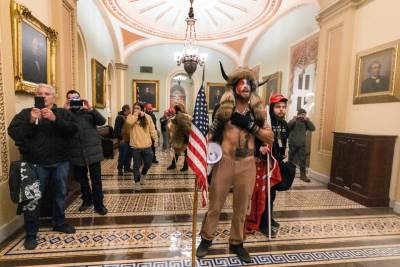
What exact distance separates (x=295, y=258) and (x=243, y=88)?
1840 millimetres

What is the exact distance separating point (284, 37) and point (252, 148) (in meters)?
7.38

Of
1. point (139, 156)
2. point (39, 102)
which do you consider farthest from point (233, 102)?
point (139, 156)

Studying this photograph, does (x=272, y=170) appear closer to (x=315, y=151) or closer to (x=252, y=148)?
(x=252, y=148)

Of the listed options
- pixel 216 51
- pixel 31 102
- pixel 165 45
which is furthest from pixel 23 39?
pixel 216 51

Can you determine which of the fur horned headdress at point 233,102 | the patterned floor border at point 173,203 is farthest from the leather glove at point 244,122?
the patterned floor border at point 173,203

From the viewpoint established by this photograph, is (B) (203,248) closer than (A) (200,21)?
Yes

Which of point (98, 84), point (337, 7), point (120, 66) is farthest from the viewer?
point (120, 66)

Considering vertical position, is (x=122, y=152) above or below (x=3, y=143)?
below

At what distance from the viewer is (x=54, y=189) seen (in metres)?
2.74

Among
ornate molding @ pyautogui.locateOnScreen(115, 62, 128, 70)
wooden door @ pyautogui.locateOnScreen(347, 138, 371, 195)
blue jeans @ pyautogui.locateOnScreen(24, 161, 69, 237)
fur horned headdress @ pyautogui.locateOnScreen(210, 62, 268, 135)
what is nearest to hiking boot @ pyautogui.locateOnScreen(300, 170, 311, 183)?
wooden door @ pyautogui.locateOnScreen(347, 138, 371, 195)

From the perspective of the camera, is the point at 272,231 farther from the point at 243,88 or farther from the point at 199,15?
the point at 199,15

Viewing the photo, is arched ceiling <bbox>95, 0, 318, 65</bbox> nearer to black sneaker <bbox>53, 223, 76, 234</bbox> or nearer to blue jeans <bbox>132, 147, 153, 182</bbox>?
blue jeans <bbox>132, 147, 153, 182</bbox>

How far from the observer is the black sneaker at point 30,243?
2.51 meters

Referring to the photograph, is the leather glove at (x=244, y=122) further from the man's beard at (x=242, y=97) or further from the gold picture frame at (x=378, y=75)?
the gold picture frame at (x=378, y=75)
